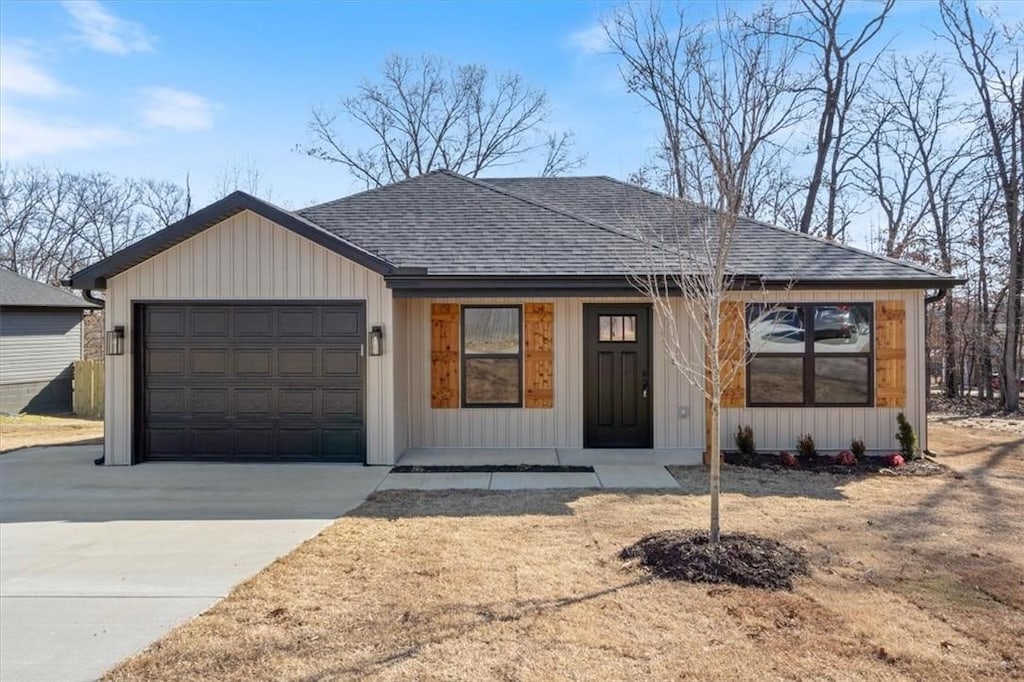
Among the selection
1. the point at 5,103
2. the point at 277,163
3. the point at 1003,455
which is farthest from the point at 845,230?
the point at 5,103

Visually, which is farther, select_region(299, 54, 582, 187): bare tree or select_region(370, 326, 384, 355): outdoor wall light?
select_region(299, 54, 582, 187): bare tree

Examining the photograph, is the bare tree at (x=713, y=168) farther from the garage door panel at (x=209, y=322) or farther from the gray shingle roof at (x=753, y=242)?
the garage door panel at (x=209, y=322)

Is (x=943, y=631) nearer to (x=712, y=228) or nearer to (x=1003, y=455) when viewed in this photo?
(x=712, y=228)

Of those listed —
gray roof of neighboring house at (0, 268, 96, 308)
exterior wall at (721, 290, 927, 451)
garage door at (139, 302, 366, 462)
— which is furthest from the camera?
gray roof of neighboring house at (0, 268, 96, 308)

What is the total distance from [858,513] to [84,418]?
1781 centimetres

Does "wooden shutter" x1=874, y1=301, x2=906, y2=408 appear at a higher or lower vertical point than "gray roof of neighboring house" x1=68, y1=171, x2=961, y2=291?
lower

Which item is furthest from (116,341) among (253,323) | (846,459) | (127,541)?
(846,459)

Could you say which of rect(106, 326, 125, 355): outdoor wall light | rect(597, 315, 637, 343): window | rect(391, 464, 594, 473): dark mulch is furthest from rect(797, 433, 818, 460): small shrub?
rect(106, 326, 125, 355): outdoor wall light

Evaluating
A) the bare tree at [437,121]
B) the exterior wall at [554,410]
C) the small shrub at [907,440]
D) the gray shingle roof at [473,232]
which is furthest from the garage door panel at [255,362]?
the bare tree at [437,121]

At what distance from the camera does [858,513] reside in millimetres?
6230

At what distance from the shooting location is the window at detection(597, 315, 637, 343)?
31.0 ft

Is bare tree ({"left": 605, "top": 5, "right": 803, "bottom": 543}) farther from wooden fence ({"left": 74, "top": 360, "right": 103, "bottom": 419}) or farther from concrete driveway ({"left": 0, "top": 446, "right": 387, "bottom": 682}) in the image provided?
wooden fence ({"left": 74, "top": 360, "right": 103, "bottom": 419})

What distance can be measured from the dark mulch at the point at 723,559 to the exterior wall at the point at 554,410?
4284mm

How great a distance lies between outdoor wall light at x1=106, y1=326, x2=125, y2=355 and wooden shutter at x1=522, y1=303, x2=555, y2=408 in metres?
5.31
